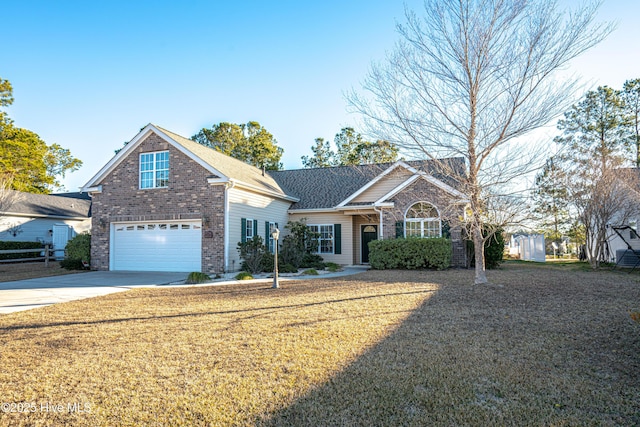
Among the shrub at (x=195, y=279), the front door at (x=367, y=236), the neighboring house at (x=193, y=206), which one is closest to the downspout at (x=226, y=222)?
the neighboring house at (x=193, y=206)

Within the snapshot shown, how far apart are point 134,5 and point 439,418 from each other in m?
13.7

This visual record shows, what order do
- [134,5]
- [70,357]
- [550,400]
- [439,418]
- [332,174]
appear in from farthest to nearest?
[332,174], [134,5], [70,357], [550,400], [439,418]

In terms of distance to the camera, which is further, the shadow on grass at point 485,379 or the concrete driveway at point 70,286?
the concrete driveway at point 70,286

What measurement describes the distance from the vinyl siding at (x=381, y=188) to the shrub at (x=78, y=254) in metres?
12.1

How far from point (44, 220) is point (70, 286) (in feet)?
56.4

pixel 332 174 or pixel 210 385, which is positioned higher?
pixel 332 174

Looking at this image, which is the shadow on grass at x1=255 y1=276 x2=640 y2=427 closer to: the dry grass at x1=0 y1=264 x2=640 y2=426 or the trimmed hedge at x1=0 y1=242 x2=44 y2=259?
the dry grass at x1=0 y1=264 x2=640 y2=426

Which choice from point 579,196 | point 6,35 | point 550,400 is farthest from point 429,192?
point 6,35

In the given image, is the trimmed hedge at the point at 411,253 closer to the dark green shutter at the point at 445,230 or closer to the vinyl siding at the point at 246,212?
the dark green shutter at the point at 445,230

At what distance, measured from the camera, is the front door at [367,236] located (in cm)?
1909

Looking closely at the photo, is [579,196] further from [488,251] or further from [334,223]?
[334,223]

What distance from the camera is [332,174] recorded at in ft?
74.8

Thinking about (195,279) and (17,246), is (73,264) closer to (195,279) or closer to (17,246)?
(195,279)

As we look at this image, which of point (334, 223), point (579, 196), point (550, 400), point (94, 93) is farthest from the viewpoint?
point (334, 223)
